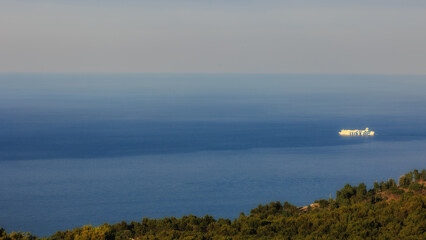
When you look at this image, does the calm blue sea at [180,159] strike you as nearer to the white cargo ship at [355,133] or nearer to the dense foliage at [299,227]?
the white cargo ship at [355,133]

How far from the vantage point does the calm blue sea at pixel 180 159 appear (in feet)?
131

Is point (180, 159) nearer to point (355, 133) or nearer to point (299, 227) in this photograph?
point (355, 133)

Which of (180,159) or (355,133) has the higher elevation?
(355,133)

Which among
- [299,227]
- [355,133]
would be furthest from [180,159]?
[299,227]

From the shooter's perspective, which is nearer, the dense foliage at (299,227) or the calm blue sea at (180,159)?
the dense foliage at (299,227)

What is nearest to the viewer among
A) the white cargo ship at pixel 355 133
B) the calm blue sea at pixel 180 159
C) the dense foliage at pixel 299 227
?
the dense foliage at pixel 299 227

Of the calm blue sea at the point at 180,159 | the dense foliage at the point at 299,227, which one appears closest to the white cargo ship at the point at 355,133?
the calm blue sea at the point at 180,159

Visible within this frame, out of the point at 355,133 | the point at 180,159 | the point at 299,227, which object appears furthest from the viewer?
the point at 355,133

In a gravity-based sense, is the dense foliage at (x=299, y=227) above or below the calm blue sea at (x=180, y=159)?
below

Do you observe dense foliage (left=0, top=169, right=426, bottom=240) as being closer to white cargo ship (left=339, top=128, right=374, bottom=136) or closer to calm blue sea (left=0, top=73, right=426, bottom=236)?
calm blue sea (left=0, top=73, right=426, bottom=236)

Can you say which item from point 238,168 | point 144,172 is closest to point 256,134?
point 238,168

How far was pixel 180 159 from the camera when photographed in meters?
56.7

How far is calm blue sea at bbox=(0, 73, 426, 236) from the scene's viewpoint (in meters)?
40.0

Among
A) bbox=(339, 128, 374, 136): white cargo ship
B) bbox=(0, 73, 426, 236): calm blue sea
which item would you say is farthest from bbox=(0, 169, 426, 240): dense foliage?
bbox=(339, 128, 374, 136): white cargo ship
